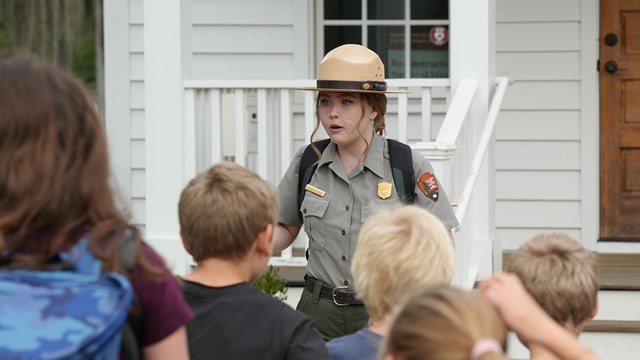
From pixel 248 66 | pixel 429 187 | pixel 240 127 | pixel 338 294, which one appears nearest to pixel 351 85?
pixel 429 187

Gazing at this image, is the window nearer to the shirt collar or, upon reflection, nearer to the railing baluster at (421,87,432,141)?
the railing baluster at (421,87,432,141)

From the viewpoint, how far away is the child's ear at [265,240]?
280 centimetres

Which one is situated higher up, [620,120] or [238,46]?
[238,46]

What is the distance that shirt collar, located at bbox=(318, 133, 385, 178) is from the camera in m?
3.99

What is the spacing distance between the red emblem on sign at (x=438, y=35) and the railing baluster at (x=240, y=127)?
2242 millimetres

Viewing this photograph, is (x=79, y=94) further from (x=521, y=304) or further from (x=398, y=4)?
(x=398, y=4)

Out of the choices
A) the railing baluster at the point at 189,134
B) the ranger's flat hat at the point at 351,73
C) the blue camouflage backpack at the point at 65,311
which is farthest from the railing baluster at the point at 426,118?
the blue camouflage backpack at the point at 65,311

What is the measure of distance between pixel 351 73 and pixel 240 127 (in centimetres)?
224

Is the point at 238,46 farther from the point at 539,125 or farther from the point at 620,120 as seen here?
the point at 620,120

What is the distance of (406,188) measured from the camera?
393cm

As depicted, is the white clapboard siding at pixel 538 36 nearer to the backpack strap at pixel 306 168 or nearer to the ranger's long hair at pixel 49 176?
the backpack strap at pixel 306 168

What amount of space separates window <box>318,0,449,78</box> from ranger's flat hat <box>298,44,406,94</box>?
3.91 m

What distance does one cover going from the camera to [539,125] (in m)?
7.82

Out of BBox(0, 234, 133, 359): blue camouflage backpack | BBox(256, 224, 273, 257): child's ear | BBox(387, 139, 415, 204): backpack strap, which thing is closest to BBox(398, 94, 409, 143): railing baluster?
BBox(387, 139, 415, 204): backpack strap
